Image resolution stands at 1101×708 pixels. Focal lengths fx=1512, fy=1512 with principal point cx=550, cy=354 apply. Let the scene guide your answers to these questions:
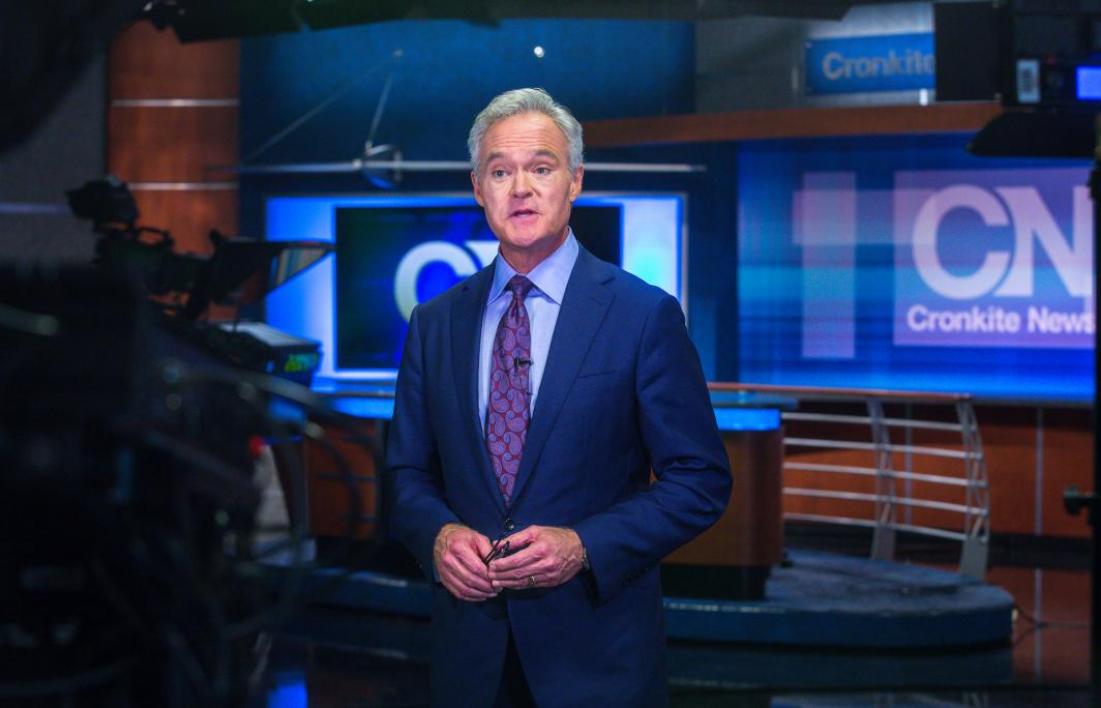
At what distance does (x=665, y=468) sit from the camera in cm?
189

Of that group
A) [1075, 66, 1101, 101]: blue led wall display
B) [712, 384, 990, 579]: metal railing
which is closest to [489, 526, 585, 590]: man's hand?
[1075, 66, 1101, 101]: blue led wall display

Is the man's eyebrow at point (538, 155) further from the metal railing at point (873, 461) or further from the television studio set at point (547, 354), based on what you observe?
the metal railing at point (873, 461)

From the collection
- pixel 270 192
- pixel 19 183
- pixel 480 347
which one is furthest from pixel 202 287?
pixel 270 192

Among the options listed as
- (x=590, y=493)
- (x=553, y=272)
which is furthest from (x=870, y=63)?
(x=590, y=493)

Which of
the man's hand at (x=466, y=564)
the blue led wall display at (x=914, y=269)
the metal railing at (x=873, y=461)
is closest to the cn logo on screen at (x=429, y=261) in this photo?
the blue led wall display at (x=914, y=269)

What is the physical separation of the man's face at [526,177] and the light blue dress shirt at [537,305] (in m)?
0.05

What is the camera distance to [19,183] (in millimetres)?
7164

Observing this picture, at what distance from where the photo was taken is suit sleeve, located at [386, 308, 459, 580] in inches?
75.2

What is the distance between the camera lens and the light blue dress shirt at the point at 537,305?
6.31ft

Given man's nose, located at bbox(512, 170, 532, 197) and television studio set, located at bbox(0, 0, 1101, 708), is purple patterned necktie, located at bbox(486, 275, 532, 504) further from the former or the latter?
man's nose, located at bbox(512, 170, 532, 197)

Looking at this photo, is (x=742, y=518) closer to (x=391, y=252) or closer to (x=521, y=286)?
(x=391, y=252)

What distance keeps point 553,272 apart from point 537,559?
0.38 m

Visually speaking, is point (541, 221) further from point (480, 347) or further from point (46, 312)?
point (46, 312)

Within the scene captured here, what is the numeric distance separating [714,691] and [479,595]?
10.5ft
